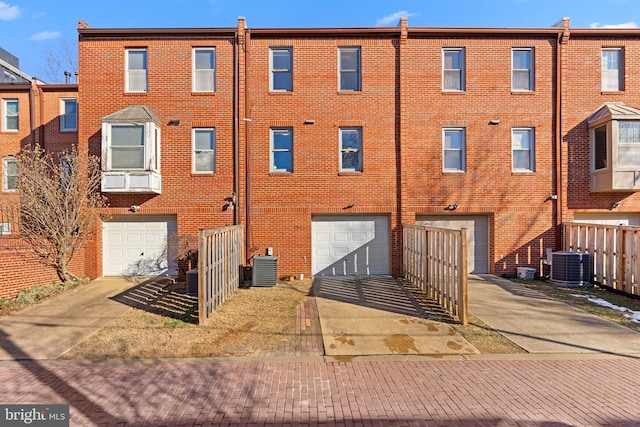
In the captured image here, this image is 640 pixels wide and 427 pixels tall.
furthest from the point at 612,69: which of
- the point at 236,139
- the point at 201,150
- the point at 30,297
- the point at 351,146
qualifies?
the point at 30,297

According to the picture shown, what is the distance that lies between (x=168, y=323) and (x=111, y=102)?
855cm

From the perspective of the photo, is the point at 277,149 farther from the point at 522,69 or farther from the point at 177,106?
the point at 522,69

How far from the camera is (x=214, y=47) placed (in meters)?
11.3

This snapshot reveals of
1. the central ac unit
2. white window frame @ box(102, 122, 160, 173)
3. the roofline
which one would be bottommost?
the central ac unit

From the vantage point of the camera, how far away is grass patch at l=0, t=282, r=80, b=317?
7.47 metres

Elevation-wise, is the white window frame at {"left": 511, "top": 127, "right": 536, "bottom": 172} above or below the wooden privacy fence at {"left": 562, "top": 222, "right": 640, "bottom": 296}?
above

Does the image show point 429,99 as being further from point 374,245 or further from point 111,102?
point 111,102

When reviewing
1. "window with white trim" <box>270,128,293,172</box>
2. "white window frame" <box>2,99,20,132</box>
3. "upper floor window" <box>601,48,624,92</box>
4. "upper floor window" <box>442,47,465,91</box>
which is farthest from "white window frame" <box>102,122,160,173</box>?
"upper floor window" <box>601,48,624,92</box>

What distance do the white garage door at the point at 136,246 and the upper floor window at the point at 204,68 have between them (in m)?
4.74

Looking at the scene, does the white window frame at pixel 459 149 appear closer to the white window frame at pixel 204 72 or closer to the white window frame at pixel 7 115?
the white window frame at pixel 204 72

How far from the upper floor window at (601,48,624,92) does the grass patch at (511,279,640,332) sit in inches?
286

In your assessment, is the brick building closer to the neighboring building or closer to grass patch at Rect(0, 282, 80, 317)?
grass patch at Rect(0, 282, 80, 317)

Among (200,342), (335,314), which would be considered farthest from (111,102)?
(335,314)

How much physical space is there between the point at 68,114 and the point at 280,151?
10.8 m
